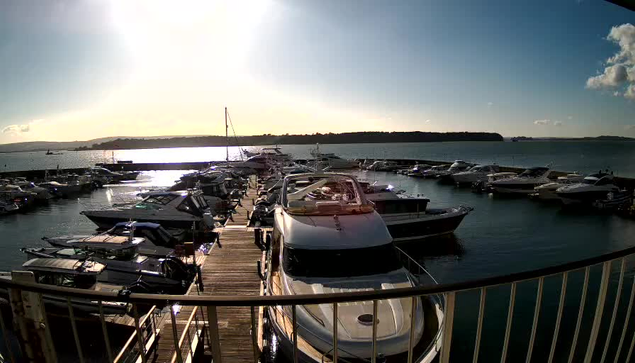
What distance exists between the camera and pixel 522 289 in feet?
44.9

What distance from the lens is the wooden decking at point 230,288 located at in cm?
704

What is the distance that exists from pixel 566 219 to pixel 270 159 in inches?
1321

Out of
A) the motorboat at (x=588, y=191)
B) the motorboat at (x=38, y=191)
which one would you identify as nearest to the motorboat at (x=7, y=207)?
the motorboat at (x=38, y=191)

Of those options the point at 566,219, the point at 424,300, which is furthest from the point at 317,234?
the point at 566,219

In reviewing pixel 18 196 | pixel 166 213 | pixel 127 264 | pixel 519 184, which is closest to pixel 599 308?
pixel 127 264

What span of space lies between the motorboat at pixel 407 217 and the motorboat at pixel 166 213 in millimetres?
9628

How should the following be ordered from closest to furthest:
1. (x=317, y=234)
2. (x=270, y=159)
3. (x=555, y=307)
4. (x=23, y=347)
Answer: (x=23, y=347) < (x=317, y=234) < (x=555, y=307) < (x=270, y=159)

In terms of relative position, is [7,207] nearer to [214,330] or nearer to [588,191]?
[214,330]

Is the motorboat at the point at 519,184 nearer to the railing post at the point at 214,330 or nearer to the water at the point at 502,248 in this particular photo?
the water at the point at 502,248

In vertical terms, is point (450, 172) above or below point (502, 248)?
above

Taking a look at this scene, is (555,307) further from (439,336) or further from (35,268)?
(35,268)

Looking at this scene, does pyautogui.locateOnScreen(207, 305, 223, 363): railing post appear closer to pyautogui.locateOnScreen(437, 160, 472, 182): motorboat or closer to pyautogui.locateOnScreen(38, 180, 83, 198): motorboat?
pyautogui.locateOnScreen(38, 180, 83, 198): motorboat

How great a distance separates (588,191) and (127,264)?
107ft

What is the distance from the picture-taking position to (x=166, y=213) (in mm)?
19000
